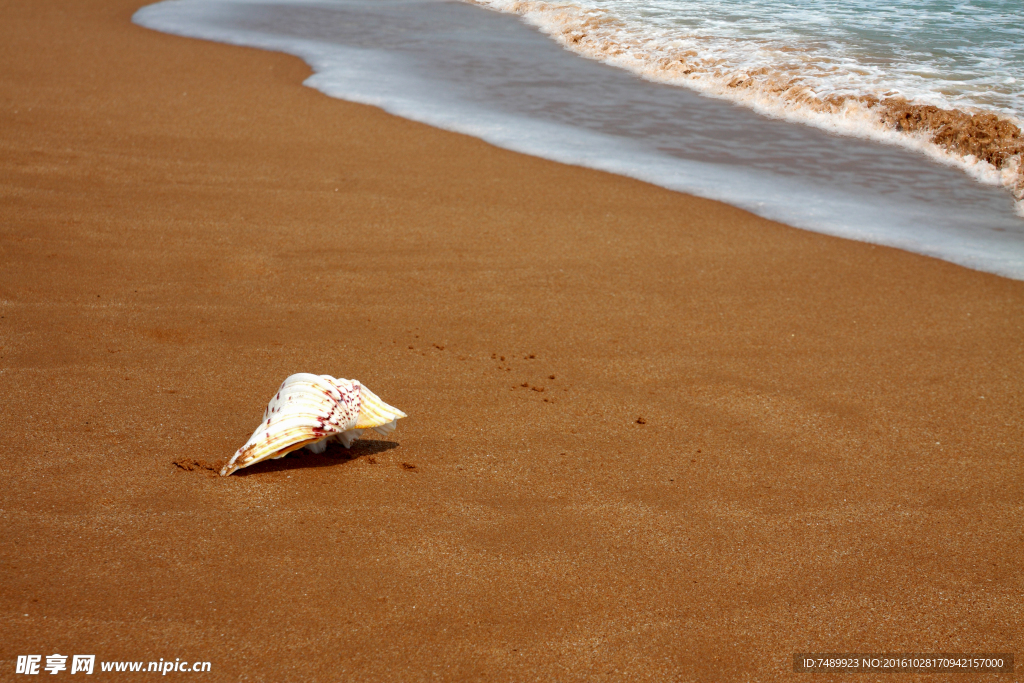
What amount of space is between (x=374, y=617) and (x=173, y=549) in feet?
1.93

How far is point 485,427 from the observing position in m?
3.02

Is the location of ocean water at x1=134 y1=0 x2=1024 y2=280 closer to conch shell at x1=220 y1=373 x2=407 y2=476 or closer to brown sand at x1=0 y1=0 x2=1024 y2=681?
brown sand at x1=0 y1=0 x2=1024 y2=681

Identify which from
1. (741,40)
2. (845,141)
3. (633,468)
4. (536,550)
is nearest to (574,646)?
(536,550)

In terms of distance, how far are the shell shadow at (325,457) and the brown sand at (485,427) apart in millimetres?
12

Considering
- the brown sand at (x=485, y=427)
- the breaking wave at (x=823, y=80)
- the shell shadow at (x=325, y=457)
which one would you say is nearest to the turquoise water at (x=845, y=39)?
the breaking wave at (x=823, y=80)

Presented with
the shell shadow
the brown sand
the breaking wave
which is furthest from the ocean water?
the shell shadow

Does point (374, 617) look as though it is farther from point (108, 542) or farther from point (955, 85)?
point (955, 85)

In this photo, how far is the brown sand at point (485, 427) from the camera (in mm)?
2154

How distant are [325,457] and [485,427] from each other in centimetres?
57

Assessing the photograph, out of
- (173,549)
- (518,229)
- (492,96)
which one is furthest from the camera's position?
(492,96)

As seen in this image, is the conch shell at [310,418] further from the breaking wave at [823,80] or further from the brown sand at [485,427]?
the breaking wave at [823,80]

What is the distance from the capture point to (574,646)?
2.11 meters

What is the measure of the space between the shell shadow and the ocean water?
→ 10.5 feet

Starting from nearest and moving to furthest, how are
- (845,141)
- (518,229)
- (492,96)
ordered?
(518,229), (845,141), (492,96)
